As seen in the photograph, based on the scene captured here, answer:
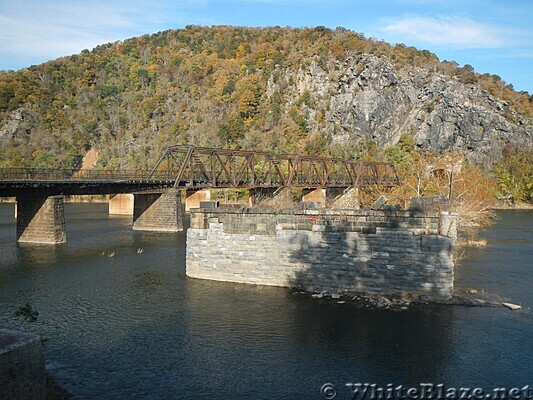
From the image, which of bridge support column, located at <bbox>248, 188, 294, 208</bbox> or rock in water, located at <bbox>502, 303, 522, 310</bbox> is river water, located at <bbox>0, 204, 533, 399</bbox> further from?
bridge support column, located at <bbox>248, 188, 294, 208</bbox>

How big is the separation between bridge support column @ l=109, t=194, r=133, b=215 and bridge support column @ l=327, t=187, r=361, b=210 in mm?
34324

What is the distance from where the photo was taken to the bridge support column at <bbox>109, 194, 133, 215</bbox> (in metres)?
75.9

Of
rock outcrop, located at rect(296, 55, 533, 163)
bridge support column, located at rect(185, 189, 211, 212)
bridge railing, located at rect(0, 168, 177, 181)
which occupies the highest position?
rock outcrop, located at rect(296, 55, 533, 163)

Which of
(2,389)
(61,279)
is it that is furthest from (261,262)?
(2,389)

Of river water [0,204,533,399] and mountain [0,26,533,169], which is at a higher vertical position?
mountain [0,26,533,169]

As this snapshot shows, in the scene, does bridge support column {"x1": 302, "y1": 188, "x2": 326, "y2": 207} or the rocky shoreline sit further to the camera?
bridge support column {"x1": 302, "y1": 188, "x2": 326, "y2": 207}

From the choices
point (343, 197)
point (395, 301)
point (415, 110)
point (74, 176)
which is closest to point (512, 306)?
point (395, 301)

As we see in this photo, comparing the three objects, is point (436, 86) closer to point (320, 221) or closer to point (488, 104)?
point (488, 104)

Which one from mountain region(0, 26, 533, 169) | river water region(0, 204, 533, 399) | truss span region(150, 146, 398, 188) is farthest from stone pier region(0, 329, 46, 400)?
mountain region(0, 26, 533, 169)

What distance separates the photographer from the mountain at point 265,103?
11900 cm

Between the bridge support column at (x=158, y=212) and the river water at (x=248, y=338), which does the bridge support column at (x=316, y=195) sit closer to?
the bridge support column at (x=158, y=212)

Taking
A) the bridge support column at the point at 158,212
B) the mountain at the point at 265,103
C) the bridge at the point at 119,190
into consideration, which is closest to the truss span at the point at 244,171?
the bridge at the point at 119,190

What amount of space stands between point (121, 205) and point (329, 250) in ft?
196

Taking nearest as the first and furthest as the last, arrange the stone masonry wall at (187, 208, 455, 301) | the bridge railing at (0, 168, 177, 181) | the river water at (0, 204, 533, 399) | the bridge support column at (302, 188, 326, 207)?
the river water at (0, 204, 533, 399), the stone masonry wall at (187, 208, 455, 301), the bridge railing at (0, 168, 177, 181), the bridge support column at (302, 188, 326, 207)
